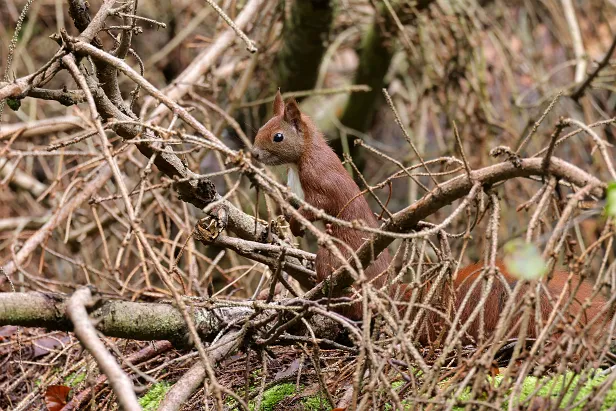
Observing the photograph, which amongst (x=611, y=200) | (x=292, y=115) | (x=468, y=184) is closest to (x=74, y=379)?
(x=292, y=115)

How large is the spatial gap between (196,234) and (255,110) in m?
2.61

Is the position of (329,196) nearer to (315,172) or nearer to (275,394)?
(315,172)

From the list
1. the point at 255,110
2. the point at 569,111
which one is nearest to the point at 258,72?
the point at 255,110

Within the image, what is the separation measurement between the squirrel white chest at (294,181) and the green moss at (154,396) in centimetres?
96

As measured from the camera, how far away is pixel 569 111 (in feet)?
17.4

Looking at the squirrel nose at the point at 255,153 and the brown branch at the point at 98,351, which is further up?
the squirrel nose at the point at 255,153

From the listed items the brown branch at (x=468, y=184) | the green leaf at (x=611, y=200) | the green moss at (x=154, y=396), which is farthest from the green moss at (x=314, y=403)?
the green leaf at (x=611, y=200)

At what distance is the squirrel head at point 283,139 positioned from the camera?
3.10 metres

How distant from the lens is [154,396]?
2.57 meters

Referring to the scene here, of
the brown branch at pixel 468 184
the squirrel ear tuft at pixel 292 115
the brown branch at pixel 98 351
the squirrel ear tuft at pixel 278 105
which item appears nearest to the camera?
the brown branch at pixel 98 351

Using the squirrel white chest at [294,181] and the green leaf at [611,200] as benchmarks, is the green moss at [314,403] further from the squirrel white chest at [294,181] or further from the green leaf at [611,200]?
the green leaf at [611,200]

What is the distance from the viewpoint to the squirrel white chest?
310 cm

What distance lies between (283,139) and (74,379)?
1.25 meters

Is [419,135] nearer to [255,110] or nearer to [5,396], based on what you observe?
[255,110]
